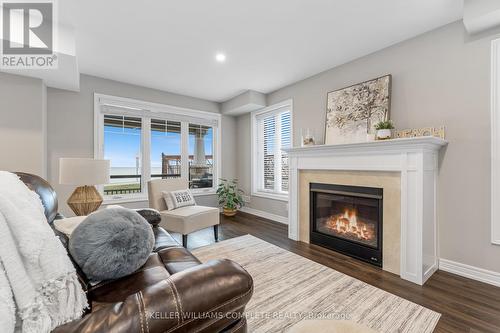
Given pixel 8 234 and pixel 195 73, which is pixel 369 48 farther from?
pixel 8 234

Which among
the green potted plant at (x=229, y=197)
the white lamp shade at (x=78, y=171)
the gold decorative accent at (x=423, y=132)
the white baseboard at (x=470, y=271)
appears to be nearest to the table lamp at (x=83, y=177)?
the white lamp shade at (x=78, y=171)

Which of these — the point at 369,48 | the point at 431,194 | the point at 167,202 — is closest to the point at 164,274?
the point at 167,202

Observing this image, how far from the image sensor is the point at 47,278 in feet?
2.34

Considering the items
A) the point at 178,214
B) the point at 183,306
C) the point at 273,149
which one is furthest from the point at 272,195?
the point at 183,306

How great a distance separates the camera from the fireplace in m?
2.48

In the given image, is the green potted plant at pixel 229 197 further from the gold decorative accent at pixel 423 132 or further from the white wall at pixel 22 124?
the gold decorative accent at pixel 423 132

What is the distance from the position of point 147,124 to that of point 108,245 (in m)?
3.44

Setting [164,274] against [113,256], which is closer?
[113,256]

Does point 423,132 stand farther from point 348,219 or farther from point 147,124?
point 147,124

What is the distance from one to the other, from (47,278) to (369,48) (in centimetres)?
345

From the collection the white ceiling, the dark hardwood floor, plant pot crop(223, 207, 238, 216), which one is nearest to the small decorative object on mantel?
the white ceiling

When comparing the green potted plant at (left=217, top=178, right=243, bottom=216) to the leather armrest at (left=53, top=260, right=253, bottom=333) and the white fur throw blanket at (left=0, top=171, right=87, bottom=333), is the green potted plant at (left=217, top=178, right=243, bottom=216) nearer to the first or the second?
the leather armrest at (left=53, top=260, right=253, bottom=333)

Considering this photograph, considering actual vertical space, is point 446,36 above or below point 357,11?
below

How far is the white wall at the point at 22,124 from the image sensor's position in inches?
104
